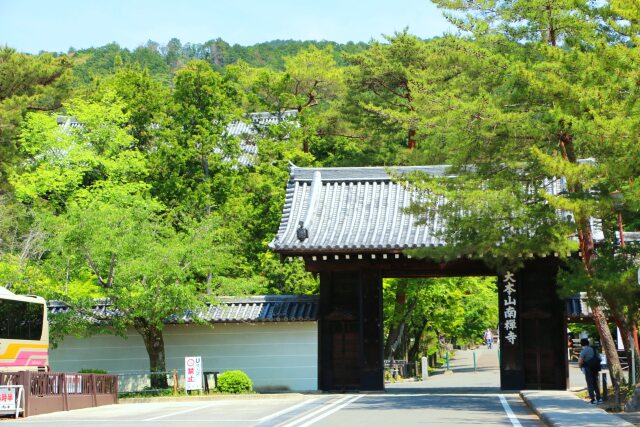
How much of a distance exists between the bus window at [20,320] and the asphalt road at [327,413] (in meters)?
3.60

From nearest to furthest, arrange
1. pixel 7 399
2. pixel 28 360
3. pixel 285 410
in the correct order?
pixel 7 399
pixel 285 410
pixel 28 360

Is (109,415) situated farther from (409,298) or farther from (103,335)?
(409,298)

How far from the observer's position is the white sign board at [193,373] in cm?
2878

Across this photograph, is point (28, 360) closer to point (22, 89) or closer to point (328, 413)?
point (328, 413)

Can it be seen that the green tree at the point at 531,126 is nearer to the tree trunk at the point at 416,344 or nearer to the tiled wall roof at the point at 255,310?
the tiled wall roof at the point at 255,310

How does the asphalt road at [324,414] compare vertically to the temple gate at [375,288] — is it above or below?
below

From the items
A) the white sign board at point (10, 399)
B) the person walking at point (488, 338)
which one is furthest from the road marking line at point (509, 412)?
the person walking at point (488, 338)

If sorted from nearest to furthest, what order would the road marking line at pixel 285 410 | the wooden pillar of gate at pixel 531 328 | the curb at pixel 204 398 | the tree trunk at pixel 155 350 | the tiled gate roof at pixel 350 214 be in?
the road marking line at pixel 285 410 < the curb at pixel 204 398 < the wooden pillar of gate at pixel 531 328 < the tiled gate roof at pixel 350 214 < the tree trunk at pixel 155 350

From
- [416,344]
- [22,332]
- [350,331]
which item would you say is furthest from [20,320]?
[416,344]

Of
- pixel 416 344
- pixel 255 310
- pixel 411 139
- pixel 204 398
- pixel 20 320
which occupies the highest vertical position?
pixel 411 139

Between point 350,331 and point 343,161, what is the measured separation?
18616 millimetres

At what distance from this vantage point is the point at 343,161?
158ft

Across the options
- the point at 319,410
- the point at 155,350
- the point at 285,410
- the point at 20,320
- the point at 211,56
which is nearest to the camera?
the point at 319,410

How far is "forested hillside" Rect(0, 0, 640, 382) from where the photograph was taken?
67.1 feet
